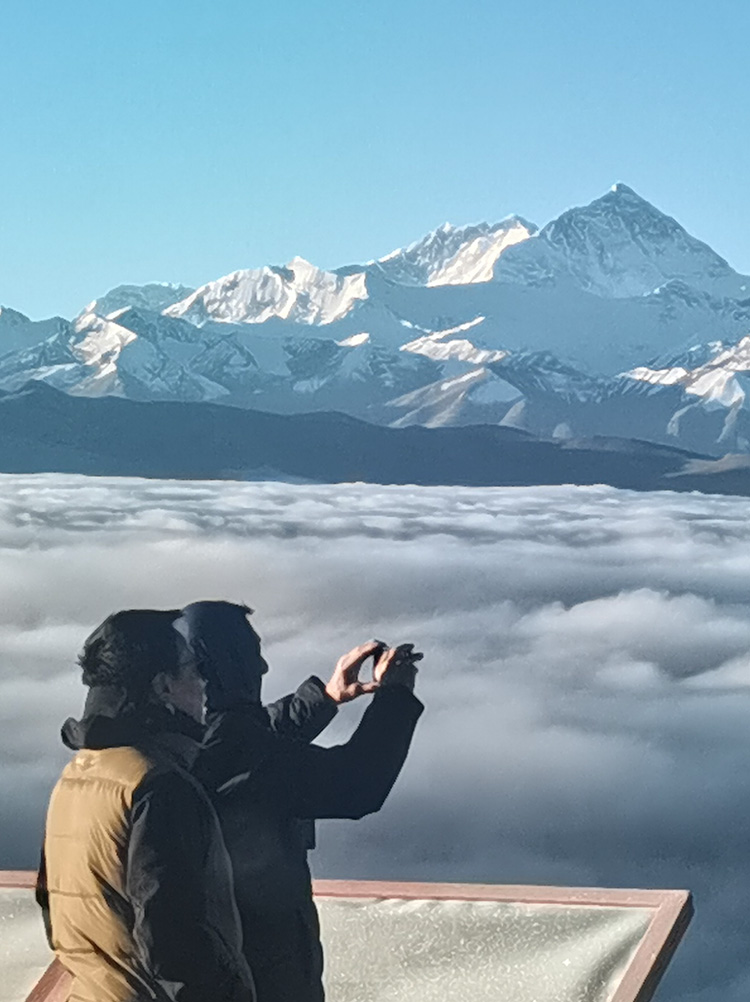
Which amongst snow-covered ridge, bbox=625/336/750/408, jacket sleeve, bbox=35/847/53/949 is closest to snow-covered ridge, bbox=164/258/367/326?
snow-covered ridge, bbox=625/336/750/408

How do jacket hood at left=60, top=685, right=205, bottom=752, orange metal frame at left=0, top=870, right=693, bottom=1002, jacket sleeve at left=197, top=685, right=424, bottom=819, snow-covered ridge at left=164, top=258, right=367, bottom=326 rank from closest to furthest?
jacket hood at left=60, top=685, right=205, bottom=752 → jacket sleeve at left=197, top=685, right=424, bottom=819 → orange metal frame at left=0, top=870, right=693, bottom=1002 → snow-covered ridge at left=164, top=258, right=367, bottom=326

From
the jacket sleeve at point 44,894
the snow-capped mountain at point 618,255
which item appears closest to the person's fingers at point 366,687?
the jacket sleeve at point 44,894

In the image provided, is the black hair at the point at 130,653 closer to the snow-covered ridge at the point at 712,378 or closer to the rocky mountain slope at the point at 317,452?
the rocky mountain slope at the point at 317,452

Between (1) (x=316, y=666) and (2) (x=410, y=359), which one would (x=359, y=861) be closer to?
(1) (x=316, y=666)

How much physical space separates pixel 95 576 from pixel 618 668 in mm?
2134

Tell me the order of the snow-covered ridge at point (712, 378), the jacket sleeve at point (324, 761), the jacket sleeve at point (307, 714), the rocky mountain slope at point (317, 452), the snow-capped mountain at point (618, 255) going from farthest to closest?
the snow-capped mountain at point (618, 255)
the snow-covered ridge at point (712, 378)
the rocky mountain slope at point (317, 452)
the jacket sleeve at point (307, 714)
the jacket sleeve at point (324, 761)

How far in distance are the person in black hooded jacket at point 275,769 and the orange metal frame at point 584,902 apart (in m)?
0.73

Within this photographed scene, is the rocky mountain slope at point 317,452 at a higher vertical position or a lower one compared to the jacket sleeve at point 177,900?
higher

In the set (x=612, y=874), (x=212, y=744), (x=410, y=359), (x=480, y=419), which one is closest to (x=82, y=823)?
(x=212, y=744)

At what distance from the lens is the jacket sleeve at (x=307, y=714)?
318 centimetres

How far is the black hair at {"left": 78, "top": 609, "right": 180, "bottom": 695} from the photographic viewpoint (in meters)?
2.95

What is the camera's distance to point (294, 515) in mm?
6609

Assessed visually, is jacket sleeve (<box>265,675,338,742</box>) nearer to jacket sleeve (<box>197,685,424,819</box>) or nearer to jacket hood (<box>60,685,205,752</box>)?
jacket sleeve (<box>197,685,424,819</box>)

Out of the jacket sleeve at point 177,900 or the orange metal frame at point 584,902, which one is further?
the orange metal frame at point 584,902
